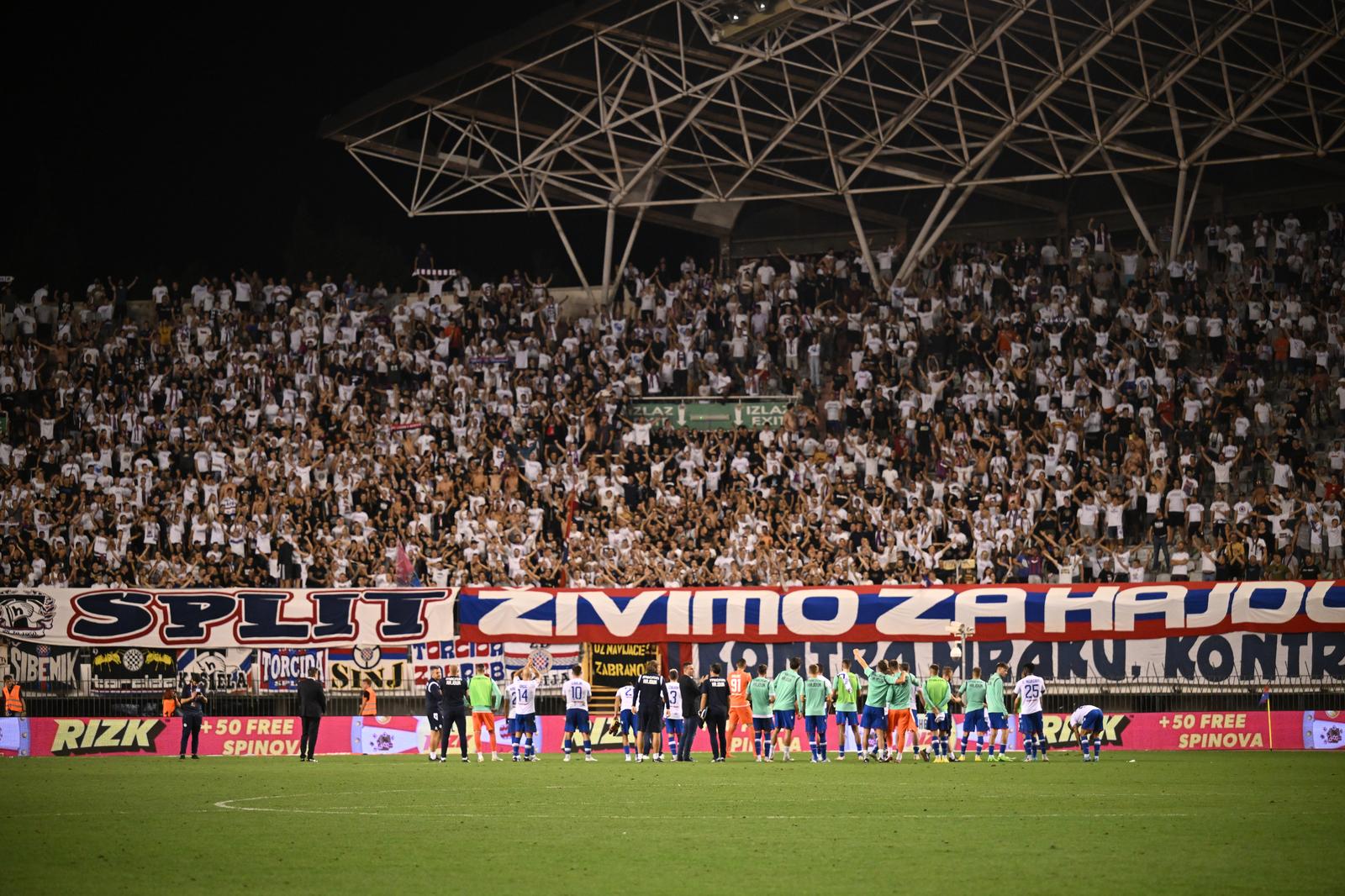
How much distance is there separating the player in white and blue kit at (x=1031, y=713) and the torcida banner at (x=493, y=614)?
12.4 feet

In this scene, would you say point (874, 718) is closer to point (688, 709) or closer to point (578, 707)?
point (688, 709)

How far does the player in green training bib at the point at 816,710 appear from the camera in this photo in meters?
29.1

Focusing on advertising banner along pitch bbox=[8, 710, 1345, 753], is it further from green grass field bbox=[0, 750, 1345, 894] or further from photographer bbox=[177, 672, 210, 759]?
green grass field bbox=[0, 750, 1345, 894]

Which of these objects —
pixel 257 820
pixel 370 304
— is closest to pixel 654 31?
pixel 370 304

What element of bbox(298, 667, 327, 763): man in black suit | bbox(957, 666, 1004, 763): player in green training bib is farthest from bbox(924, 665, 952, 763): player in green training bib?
bbox(298, 667, 327, 763): man in black suit

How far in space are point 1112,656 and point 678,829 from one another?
17.5 meters

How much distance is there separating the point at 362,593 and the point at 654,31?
15242 millimetres

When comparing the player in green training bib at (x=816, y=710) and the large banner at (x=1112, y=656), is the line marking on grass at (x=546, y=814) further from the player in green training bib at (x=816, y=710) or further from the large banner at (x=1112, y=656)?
the large banner at (x=1112, y=656)

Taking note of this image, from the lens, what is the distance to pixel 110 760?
3039cm

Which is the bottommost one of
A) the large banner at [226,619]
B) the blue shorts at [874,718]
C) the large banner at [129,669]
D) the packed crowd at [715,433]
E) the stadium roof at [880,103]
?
the blue shorts at [874,718]

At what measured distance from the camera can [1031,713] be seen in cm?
2870

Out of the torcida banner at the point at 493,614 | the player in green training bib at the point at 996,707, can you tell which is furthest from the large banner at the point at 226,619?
the player in green training bib at the point at 996,707

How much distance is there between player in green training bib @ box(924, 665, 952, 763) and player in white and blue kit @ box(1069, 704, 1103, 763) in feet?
7.33

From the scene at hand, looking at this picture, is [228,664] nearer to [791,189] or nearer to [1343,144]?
[791,189]
